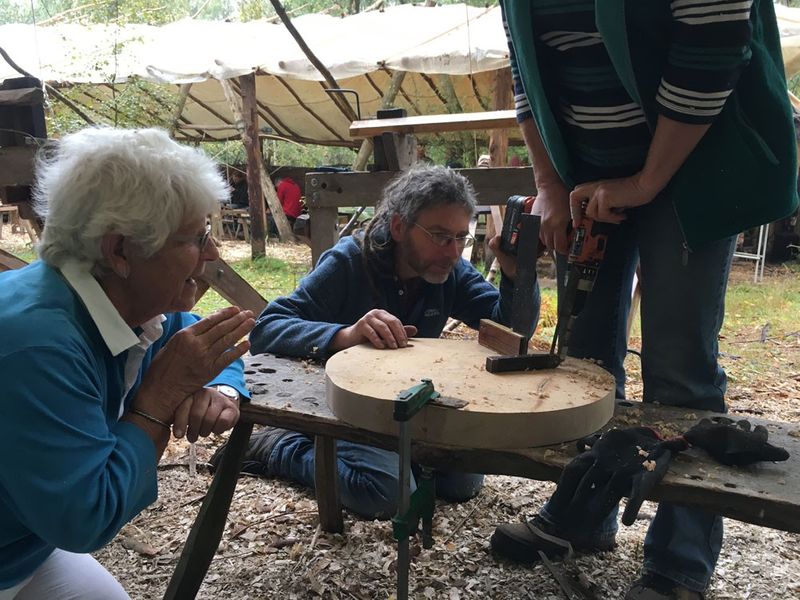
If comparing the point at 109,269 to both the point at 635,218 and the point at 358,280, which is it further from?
the point at 635,218

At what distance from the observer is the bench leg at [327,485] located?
2613mm

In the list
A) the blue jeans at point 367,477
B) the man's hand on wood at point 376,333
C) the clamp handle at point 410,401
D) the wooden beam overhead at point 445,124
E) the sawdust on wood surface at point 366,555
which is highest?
the wooden beam overhead at point 445,124

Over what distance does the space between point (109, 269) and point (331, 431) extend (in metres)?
0.69

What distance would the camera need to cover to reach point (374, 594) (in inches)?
91.0

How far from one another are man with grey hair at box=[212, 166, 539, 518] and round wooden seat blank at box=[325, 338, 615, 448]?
0.60 m

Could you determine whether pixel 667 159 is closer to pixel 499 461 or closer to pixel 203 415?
pixel 499 461

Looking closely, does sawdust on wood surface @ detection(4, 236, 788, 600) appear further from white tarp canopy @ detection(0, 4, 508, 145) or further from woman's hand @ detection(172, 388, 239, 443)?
white tarp canopy @ detection(0, 4, 508, 145)

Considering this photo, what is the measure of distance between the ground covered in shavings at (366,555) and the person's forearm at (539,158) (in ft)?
4.62

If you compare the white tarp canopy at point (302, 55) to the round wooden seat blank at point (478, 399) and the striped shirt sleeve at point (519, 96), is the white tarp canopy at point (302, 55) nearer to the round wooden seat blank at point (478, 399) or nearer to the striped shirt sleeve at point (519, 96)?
the striped shirt sleeve at point (519, 96)

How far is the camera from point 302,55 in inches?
330

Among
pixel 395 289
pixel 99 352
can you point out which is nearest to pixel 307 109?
pixel 395 289

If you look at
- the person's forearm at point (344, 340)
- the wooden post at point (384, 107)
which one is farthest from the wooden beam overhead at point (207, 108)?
the person's forearm at point (344, 340)

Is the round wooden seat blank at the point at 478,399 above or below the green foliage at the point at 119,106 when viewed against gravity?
below

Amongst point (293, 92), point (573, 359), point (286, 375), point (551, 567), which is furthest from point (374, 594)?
point (293, 92)
